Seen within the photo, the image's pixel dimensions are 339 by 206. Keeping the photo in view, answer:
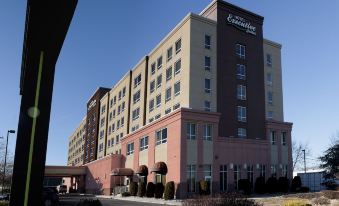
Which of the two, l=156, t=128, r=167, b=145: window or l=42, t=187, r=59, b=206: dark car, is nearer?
l=42, t=187, r=59, b=206: dark car

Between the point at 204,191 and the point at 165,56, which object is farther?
the point at 165,56

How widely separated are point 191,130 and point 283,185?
581 inches

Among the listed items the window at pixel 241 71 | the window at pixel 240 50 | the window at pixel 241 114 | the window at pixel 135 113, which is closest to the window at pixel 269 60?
the window at pixel 240 50

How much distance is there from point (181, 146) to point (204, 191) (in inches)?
224

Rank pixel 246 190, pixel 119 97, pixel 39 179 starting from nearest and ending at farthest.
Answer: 1. pixel 39 179
2. pixel 246 190
3. pixel 119 97

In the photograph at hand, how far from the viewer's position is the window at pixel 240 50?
54.9 metres

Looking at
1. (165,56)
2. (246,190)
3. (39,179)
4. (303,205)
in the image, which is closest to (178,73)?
(165,56)

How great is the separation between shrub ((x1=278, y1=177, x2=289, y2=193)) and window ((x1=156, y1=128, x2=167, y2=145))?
15.9 metres

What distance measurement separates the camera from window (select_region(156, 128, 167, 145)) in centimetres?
4935

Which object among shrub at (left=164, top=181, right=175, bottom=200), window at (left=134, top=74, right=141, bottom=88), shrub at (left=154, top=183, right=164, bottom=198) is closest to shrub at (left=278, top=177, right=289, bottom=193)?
shrub at (left=164, top=181, right=175, bottom=200)

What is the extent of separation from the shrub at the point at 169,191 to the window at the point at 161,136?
7189 millimetres

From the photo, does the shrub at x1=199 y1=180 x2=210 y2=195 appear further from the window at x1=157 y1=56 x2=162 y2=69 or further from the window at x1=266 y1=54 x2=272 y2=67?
the window at x1=266 y1=54 x2=272 y2=67

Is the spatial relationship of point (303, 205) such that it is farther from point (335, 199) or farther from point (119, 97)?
point (119, 97)

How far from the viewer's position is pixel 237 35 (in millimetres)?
55250
